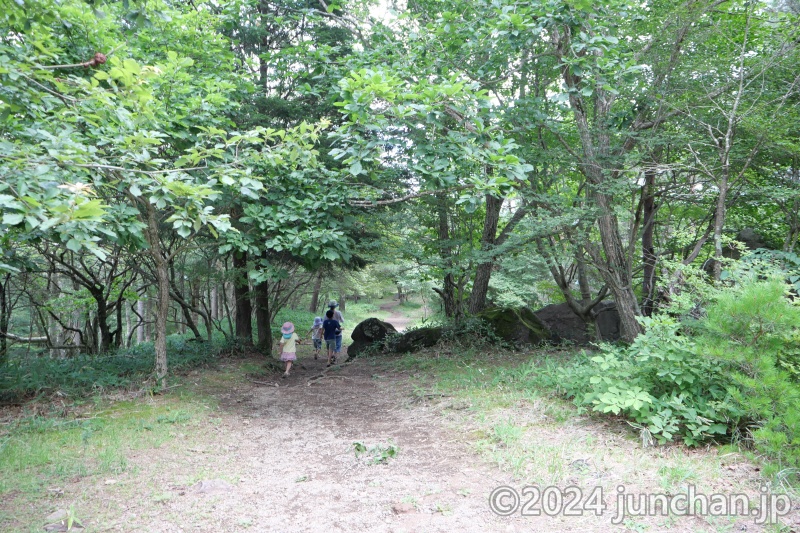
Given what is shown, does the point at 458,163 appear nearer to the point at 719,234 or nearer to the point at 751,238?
the point at 719,234

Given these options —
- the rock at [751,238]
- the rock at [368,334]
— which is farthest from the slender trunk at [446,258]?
the rock at [751,238]

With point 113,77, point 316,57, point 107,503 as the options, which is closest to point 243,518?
point 107,503

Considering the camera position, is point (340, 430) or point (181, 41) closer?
point (340, 430)

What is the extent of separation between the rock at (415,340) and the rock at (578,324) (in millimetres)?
2464

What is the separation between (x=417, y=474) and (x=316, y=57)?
6.23 m

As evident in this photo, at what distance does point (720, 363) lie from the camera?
4031 millimetres

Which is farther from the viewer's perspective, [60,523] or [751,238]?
[751,238]

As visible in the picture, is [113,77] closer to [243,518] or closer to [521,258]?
[243,518]

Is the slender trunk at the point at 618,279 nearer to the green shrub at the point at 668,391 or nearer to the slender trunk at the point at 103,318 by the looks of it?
the green shrub at the point at 668,391

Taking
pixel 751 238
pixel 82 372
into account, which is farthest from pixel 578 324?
pixel 82 372

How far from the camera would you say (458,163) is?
559 cm

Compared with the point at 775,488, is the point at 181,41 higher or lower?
higher

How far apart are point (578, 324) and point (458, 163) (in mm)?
6492

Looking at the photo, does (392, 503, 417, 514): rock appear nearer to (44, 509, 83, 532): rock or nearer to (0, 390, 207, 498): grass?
(44, 509, 83, 532): rock
